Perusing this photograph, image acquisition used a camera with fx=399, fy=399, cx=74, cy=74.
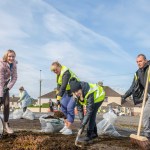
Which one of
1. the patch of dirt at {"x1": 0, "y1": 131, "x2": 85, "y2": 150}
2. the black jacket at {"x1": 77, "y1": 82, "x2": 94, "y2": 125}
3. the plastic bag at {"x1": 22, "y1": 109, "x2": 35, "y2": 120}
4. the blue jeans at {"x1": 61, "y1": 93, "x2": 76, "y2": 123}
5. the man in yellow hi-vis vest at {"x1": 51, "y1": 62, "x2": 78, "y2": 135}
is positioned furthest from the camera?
the plastic bag at {"x1": 22, "y1": 109, "x2": 35, "y2": 120}

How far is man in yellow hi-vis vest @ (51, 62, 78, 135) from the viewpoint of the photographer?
29.7 ft

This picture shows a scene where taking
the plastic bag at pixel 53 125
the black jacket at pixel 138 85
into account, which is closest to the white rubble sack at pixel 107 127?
the plastic bag at pixel 53 125

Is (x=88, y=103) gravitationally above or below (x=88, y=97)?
below

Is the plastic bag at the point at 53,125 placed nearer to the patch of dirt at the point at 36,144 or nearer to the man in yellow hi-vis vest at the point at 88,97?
the man in yellow hi-vis vest at the point at 88,97

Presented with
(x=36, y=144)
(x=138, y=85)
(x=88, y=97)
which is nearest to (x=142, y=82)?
(x=138, y=85)

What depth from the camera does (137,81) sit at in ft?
28.6

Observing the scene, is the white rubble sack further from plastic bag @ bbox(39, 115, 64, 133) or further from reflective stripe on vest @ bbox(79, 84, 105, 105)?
reflective stripe on vest @ bbox(79, 84, 105, 105)

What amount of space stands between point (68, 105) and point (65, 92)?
1.54 ft

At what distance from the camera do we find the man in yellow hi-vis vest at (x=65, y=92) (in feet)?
29.7

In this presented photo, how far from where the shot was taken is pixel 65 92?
956cm

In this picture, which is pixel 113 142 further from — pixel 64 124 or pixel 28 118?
pixel 28 118

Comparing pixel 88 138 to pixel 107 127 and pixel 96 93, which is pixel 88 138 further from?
pixel 107 127

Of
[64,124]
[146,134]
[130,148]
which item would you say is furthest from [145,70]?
[64,124]

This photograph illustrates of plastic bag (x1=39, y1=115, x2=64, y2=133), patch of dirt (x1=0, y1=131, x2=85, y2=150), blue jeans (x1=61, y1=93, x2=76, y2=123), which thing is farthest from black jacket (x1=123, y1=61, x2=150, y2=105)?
plastic bag (x1=39, y1=115, x2=64, y2=133)
